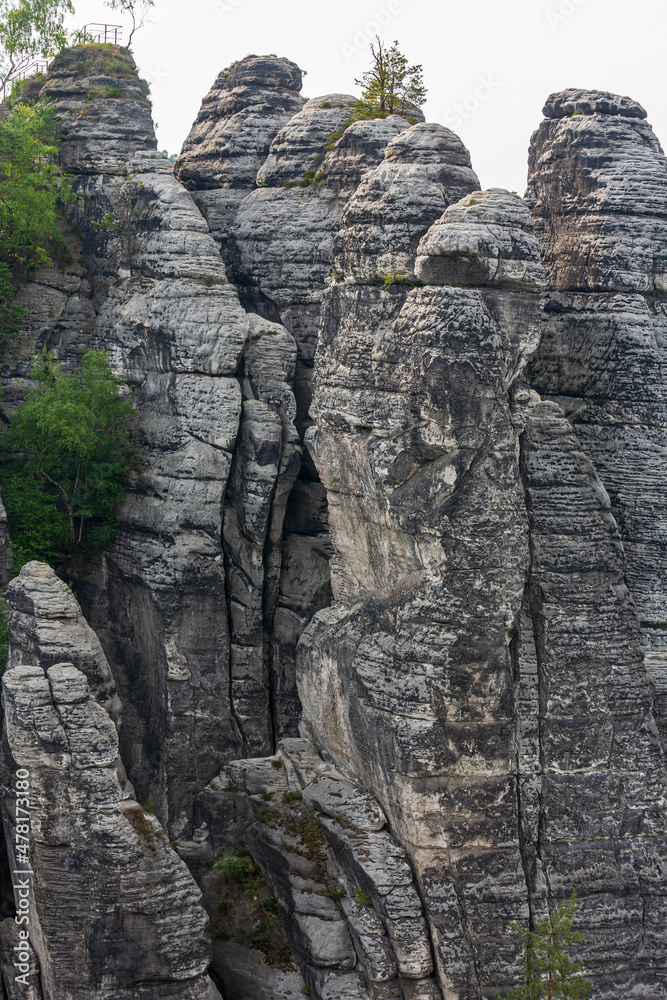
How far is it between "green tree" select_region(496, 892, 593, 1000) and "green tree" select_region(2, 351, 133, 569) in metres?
12.6

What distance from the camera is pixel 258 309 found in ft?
102

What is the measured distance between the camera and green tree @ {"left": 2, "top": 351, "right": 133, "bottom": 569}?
2817 centimetres

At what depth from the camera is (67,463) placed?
28781mm

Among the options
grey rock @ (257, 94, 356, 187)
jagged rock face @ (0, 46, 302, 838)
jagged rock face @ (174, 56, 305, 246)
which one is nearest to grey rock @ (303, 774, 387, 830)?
jagged rock face @ (0, 46, 302, 838)

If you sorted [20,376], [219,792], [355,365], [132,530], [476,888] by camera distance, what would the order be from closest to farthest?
[476,888], [355,365], [219,792], [132,530], [20,376]

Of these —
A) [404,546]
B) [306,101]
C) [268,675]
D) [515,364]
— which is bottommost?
[268,675]

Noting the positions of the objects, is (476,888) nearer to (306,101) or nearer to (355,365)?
(355,365)

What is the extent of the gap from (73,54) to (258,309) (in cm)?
857

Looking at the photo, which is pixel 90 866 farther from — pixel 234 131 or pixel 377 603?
pixel 234 131

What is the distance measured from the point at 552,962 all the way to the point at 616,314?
527 inches

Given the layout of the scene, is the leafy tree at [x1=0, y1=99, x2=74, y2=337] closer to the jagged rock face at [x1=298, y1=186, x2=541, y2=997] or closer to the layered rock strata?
the layered rock strata

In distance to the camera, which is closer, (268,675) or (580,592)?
(580,592)

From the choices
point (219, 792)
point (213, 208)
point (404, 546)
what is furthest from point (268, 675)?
point (213, 208)

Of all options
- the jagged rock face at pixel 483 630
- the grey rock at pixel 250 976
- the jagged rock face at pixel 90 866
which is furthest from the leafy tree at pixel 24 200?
the grey rock at pixel 250 976
